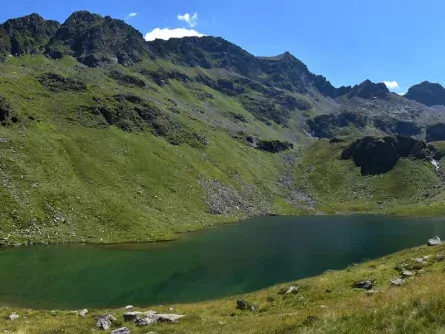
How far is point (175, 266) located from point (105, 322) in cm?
4021

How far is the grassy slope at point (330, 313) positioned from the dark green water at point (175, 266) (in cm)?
1317

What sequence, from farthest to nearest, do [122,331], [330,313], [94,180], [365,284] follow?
[94,180], [365,284], [122,331], [330,313]

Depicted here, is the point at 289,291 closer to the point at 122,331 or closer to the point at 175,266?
the point at 122,331

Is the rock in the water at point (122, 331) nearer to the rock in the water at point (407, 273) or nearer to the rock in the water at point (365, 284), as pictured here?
the rock in the water at point (365, 284)

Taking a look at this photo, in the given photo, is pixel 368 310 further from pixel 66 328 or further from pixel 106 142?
pixel 106 142

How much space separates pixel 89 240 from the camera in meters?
91.4

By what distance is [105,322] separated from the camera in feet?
99.3

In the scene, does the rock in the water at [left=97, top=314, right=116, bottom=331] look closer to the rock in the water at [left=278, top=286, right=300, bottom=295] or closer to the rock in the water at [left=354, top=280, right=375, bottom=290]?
the rock in the water at [left=278, top=286, right=300, bottom=295]

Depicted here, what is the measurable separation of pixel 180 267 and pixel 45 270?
22148 millimetres

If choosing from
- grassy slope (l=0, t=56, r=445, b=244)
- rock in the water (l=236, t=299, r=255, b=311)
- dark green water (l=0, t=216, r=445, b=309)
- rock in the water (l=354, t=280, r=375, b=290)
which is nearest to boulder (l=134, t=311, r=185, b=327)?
rock in the water (l=236, t=299, r=255, b=311)

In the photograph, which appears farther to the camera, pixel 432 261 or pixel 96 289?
pixel 96 289

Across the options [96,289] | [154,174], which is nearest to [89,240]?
[96,289]

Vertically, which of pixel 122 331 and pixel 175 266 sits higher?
pixel 122 331

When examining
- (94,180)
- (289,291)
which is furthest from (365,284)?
(94,180)
